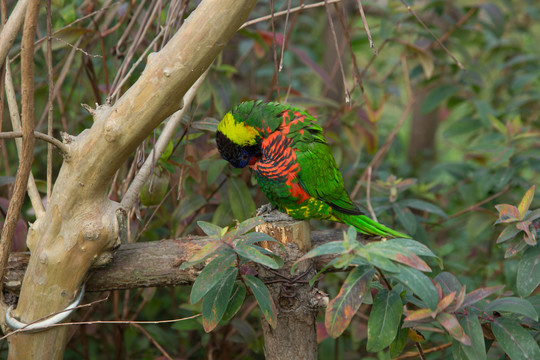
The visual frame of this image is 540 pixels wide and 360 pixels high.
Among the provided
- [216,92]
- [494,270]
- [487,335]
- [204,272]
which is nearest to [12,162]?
[216,92]

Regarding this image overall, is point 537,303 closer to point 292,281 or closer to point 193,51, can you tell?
point 292,281

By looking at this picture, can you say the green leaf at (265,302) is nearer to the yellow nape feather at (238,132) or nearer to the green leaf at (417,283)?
the green leaf at (417,283)

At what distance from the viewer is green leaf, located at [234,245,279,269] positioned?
42.5 inches

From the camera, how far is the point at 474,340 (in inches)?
46.1

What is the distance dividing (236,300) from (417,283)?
0.49 meters

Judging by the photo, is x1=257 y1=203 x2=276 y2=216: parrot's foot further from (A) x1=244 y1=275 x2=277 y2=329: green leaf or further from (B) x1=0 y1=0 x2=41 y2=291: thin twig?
(B) x1=0 y1=0 x2=41 y2=291: thin twig

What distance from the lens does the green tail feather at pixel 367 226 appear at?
1603mm

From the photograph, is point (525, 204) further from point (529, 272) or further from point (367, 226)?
point (367, 226)

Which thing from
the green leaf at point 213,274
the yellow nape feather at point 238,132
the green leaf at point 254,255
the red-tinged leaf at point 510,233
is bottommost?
the red-tinged leaf at point 510,233

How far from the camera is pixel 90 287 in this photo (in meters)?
1.33

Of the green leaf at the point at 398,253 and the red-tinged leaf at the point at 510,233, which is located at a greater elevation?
the green leaf at the point at 398,253

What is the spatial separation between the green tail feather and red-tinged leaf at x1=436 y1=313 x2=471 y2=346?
1.50ft

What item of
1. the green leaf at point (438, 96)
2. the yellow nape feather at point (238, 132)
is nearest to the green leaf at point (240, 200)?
the yellow nape feather at point (238, 132)

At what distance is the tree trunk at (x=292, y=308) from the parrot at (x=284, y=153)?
26cm
